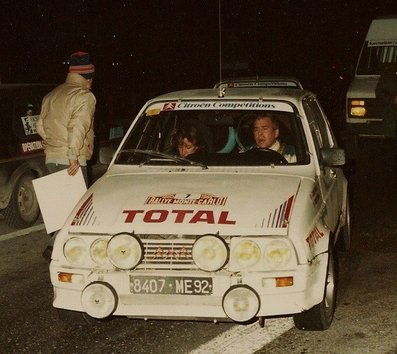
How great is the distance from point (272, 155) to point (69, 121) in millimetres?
2055

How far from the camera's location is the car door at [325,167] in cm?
557

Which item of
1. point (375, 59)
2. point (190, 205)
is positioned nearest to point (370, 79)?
point (375, 59)

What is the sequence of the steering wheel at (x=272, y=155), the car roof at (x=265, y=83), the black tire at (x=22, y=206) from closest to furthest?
the steering wheel at (x=272, y=155), the black tire at (x=22, y=206), the car roof at (x=265, y=83)

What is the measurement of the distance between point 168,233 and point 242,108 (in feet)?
5.81

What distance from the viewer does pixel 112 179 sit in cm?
563

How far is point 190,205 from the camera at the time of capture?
4.83 m

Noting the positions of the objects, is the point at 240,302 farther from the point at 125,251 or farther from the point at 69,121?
the point at 69,121

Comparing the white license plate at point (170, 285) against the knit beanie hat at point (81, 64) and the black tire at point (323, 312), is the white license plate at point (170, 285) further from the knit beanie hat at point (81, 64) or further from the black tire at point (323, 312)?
the knit beanie hat at point (81, 64)

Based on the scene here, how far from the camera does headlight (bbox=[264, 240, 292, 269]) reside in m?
4.53

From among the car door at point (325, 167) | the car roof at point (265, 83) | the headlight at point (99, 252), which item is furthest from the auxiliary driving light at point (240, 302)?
the car roof at point (265, 83)

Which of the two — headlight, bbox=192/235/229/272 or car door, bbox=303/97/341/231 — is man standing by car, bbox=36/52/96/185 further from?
headlight, bbox=192/235/229/272

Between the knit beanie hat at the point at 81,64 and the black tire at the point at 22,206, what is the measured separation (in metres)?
2.26

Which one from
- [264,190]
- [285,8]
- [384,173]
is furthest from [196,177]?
[285,8]

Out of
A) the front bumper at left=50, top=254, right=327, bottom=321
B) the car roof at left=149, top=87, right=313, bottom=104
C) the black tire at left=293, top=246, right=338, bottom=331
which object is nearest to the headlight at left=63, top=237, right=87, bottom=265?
the front bumper at left=50, top=254, right=327, bottom=321
